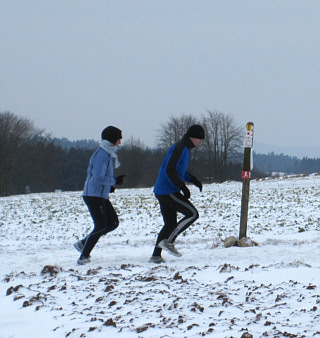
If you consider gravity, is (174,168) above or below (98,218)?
above

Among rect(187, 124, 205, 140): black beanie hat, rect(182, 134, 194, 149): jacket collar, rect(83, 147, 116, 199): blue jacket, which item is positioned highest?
rect(187, 124, 205, 140): black beanie hat

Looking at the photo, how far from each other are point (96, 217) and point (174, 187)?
1276 millimetres

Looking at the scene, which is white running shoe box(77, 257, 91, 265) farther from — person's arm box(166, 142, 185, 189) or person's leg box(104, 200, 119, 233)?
person's arm box(166, 142, 185, 189)

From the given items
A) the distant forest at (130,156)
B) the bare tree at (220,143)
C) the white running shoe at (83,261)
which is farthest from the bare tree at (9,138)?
the white running shoe at (83,261)

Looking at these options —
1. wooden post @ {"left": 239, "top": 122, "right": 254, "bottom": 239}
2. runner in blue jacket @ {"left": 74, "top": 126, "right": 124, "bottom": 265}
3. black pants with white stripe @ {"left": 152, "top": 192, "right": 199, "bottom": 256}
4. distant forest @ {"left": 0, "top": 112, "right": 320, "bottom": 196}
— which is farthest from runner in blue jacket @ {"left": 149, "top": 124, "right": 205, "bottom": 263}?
distant forest @ {"left": 0, "top": 112, "right": 320, "bottom": 196}

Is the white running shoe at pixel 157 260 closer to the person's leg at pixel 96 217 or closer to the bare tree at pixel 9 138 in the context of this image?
the person's leg at pixel 96 217

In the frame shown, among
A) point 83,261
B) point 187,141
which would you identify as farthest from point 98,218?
point 187,141

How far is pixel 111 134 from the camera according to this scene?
640 centimetres

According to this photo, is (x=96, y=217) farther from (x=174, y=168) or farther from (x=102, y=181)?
(x=174, y=168)

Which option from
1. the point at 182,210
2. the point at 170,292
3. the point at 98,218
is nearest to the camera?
the point at 170,292

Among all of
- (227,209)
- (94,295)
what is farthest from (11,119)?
(94,295)

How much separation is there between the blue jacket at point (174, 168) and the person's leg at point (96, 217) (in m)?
0.87

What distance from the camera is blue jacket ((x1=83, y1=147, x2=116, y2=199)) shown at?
6266mm

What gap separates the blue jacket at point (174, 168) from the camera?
6113 millimetres
